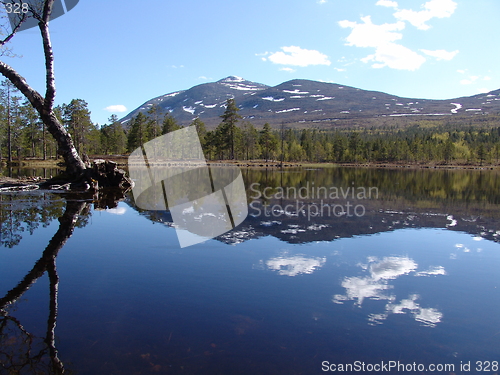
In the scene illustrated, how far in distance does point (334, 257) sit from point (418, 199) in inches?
682

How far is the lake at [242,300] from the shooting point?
444 centimetres

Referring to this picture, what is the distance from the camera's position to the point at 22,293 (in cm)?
584

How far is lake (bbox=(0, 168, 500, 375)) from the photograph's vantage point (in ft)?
14.6

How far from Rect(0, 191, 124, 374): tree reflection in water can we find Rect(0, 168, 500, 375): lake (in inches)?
0.8

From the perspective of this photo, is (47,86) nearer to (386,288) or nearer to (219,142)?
(386,288)

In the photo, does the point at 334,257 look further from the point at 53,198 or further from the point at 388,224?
the point at 53,198

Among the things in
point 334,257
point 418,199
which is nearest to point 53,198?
point 334,257

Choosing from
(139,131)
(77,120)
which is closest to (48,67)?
(77,120)

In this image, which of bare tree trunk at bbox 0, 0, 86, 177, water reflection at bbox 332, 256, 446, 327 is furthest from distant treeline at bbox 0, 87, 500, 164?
water reflection at bbox 332, 256, 446, 327

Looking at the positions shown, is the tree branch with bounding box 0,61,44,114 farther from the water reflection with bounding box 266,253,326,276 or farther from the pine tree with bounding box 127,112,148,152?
the pine tree with bounding box 127,112,148,152

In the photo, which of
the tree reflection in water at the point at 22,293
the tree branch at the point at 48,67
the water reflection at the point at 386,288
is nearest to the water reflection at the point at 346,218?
the water reflection at the point at 386,288

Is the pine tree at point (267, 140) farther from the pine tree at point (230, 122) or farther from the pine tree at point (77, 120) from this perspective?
the pine tree at point (77, 120)

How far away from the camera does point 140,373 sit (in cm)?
400

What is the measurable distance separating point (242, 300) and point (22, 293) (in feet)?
12.0
